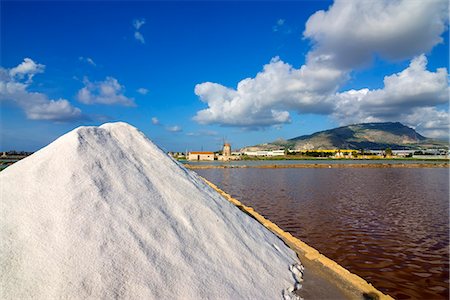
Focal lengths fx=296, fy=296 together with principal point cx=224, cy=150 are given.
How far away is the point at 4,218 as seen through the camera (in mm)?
4148

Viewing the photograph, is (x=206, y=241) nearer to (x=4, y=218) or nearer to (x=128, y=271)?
(x=128, y=271)

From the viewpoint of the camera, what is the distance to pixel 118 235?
4145 mm

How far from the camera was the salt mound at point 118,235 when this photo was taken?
A: 11.6 ft

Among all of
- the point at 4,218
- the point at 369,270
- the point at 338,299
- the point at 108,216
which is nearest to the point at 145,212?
the point at 108,216

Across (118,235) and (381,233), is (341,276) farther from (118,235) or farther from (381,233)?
(381,233)

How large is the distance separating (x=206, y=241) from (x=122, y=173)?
2012 mm

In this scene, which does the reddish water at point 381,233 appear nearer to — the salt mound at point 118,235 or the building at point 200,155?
the salt mound at point 118,235

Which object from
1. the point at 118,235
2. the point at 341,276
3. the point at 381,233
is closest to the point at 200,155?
the point at 381,233

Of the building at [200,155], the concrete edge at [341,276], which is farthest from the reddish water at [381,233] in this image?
the building at [200,155]

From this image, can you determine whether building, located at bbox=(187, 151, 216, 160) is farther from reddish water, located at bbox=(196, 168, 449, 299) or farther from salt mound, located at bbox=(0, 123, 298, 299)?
salt mound, located at bbox=(0, 123, 298, 299)

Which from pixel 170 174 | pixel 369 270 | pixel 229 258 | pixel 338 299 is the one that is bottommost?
pixel 369 270

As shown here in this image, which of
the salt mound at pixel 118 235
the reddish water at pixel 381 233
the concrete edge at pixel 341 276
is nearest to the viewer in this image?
the salt mound at pixel 118 235

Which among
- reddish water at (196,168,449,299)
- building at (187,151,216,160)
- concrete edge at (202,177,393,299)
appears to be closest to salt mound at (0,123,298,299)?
concrete edge at (202,177,393,299)

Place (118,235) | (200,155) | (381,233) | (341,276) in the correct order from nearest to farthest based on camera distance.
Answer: (118,235) → (341,276) → (381,233) → (200,155)
